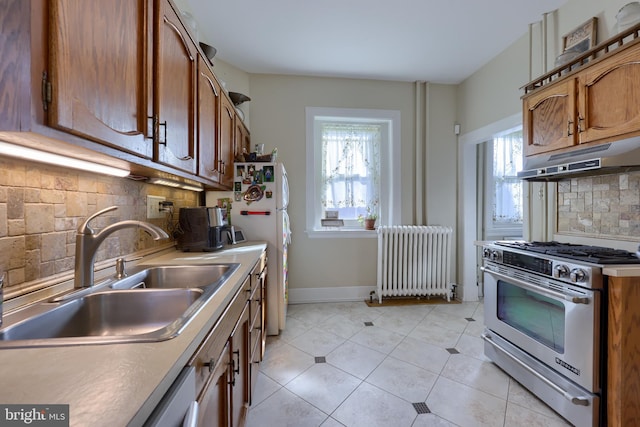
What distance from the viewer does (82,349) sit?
0.58 m

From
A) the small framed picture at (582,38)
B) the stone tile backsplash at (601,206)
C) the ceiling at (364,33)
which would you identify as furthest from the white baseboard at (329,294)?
the small framed picture at (582,38)

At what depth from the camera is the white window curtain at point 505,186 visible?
11.8 feet

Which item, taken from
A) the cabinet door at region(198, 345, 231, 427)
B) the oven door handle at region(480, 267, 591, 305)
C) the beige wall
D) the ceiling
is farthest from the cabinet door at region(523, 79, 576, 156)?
the cabinet door at region(198, 345, 231, 427)

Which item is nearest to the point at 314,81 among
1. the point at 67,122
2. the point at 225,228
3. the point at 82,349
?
the point at 225,228

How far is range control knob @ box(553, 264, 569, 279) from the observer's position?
1411 mm

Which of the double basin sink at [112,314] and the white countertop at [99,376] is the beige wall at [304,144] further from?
the white countertop at [99,376]

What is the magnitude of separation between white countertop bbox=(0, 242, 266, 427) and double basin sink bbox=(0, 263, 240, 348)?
0.04 metres

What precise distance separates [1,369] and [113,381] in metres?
0.23

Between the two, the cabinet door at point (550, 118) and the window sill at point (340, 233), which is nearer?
the cabinet door at point (550, 118)

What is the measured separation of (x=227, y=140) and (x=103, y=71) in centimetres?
140

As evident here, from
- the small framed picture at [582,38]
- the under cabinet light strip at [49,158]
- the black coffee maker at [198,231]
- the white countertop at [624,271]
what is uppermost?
the small framed picture at [582,38]

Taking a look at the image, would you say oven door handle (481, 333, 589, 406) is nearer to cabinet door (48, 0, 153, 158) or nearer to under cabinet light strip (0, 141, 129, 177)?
cabinet door (48, 0, 153, 158)

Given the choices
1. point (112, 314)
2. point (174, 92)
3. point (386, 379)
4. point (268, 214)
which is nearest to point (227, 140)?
point (268, 214)

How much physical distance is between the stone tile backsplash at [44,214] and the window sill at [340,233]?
2102 mm
